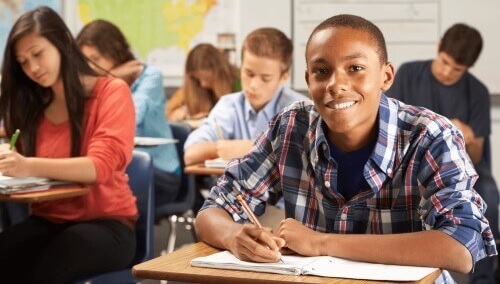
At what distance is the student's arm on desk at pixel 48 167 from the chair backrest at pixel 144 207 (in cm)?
24

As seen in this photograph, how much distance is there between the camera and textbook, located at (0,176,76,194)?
2.99 metres

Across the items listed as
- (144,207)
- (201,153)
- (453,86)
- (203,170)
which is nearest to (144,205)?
(144,207)

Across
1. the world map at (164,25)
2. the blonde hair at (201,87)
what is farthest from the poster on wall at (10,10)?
the blonde hair at (201,87)

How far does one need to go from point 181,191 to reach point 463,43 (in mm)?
1719

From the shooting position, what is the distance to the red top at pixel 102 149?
318 cm

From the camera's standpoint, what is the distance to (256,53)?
4.16m

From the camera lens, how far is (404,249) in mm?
1872

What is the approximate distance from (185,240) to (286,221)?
172 inches

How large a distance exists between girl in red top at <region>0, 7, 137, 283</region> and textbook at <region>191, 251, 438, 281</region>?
1147 millimetres

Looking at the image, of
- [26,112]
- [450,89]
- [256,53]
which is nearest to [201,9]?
[450,89]

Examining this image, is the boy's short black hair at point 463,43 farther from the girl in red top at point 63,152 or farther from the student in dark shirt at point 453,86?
the girl in red top at point 63,152

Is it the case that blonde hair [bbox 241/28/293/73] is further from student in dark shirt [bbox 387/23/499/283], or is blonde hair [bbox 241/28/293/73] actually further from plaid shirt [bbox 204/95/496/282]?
plaid shirt [bbox 204/95/496/282]

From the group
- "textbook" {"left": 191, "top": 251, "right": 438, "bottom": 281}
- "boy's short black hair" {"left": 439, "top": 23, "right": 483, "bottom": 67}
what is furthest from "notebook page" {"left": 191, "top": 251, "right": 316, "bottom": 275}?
"boy's short black hair" {"left": 439, "top": 23, "right": 483, "bottom": 67}

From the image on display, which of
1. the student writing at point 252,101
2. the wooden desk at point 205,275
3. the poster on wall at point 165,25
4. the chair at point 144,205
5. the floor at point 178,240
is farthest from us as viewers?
the poster on wall at point 165,25
